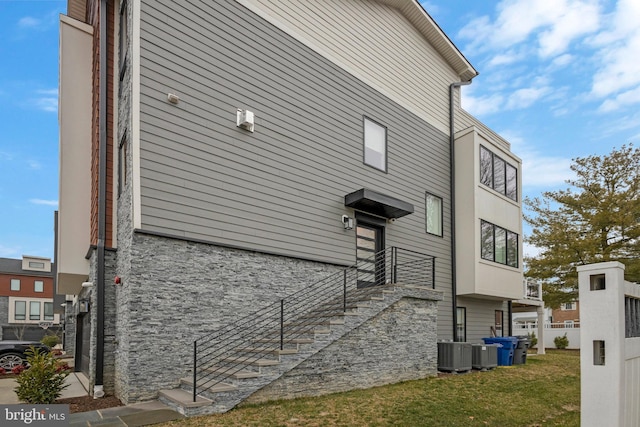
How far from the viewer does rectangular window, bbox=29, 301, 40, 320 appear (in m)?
38.9

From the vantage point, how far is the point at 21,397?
675 cm

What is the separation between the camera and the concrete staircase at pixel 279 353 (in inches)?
254

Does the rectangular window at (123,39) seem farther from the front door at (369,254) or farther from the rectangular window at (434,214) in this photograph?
the rectangular window at (434,214)

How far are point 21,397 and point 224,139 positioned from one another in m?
5.44

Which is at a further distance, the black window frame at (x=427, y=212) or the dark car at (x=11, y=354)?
the black window frame at (x=427, y=212)

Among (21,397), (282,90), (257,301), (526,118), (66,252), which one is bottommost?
(21,397)

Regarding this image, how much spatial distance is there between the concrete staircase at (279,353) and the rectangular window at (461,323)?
561cm

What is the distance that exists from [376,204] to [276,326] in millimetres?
4250

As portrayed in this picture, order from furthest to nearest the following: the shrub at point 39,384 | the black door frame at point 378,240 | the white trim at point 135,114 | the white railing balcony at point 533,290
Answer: the white railing balcony at point 533,290 → the black door frame at point 378,240 → the white trim at point 135,114 → the shrub at point 39,384

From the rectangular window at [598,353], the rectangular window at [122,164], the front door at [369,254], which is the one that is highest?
the rectangular window at [122,164]

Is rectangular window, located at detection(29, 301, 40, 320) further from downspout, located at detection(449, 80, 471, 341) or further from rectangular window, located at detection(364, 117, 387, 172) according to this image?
rectangular window, located at detection(364, 117, 387, 172)

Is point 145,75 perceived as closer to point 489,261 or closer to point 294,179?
point 294,179

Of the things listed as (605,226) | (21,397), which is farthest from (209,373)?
(605,226)

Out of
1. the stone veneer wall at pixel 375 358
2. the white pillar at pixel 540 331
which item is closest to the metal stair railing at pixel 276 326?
the stone veneer wall at pixel 375 358
